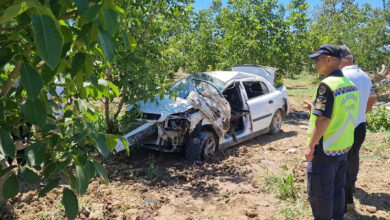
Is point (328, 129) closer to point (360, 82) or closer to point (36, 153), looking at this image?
point (360, 82)

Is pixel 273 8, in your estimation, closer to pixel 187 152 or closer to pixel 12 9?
pixel 187 152

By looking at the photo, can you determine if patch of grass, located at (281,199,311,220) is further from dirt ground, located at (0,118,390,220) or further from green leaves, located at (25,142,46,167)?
green leaves, located at (25,142,46,167)

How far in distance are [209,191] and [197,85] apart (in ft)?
8.42

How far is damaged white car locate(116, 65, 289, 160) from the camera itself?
5.89 metres

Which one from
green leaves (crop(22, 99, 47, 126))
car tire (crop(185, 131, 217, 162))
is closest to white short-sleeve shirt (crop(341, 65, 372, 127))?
car tire (crop(185, 131, 217, 162))

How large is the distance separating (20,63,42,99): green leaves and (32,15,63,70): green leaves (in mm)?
229

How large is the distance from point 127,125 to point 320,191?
12.6 feet

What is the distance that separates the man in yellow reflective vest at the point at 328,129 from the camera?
10.4 ft

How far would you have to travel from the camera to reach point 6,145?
1.41 metres

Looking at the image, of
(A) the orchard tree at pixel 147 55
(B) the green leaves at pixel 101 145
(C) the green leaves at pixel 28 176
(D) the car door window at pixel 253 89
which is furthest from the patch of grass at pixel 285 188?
(C) the green leaves at pixel 28 176

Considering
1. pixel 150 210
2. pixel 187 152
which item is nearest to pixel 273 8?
pixel 187 152

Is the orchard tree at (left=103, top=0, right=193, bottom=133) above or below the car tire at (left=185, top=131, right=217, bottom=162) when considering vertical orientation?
above

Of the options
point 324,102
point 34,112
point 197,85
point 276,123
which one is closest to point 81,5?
point 34,112

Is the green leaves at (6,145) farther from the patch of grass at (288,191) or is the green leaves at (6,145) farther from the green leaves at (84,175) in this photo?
the patch of grass at (288,191)
